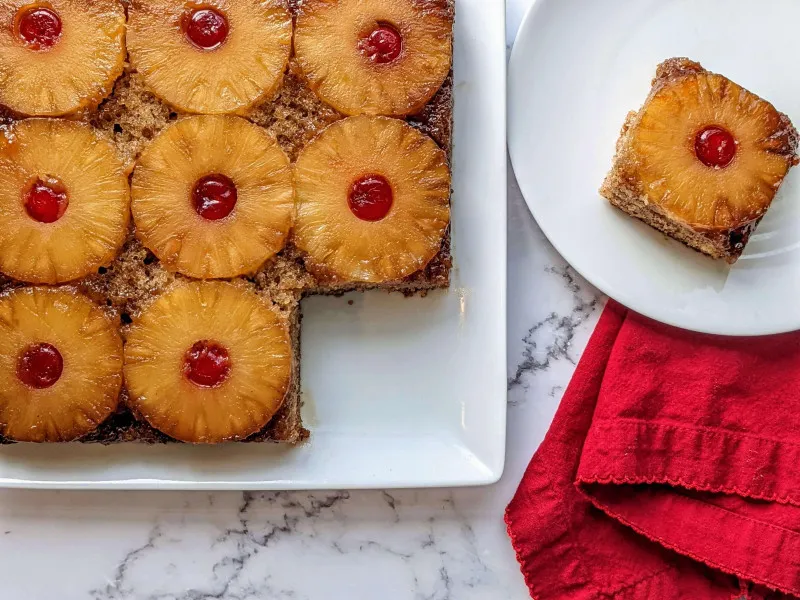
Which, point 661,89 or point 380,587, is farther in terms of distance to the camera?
point 380,587

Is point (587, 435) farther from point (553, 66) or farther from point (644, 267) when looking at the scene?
point (553, 66)

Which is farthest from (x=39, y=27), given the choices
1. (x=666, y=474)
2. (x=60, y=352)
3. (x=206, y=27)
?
(x=666, y=474)

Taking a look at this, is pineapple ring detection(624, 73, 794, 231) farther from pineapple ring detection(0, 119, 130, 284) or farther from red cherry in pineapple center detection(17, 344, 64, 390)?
red cherry in pineapple center detection(17, 344, 64, 390)

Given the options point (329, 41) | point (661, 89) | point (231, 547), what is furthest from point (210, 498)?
point (661, 89)

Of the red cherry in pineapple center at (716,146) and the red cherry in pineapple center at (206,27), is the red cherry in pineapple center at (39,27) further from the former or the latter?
the red cherry in pineapple center at (716,146)

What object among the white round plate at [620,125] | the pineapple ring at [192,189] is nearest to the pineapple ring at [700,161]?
the white round plate at [620,125]

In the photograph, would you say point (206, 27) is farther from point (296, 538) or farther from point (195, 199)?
point (296, 538)
